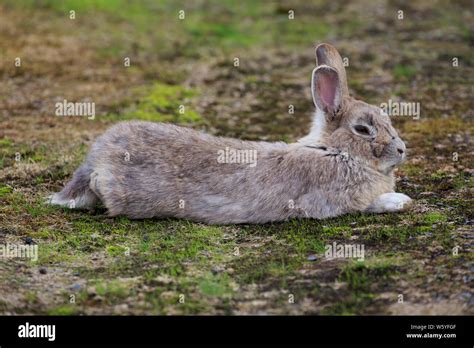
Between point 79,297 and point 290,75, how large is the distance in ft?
33.7

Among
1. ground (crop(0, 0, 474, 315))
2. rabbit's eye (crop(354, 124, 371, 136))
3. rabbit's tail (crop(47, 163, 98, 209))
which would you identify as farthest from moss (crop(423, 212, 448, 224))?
rabbit's tail (crop(47, 163, 98, 209))

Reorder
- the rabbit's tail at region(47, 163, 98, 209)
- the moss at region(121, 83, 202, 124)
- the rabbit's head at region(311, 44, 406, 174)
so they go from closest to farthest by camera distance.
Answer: the rabbit's head at region(311, 44, 406, 174) < the rabbit's tail at region(47, 163, 98, 209) < the moss at region(121, 83, 202, 124)

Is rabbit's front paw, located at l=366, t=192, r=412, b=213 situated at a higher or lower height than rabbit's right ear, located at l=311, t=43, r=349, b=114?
lower

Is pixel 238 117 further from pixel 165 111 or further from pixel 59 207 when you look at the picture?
pixel 59 207

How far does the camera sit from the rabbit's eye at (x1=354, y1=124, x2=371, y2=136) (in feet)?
31.1

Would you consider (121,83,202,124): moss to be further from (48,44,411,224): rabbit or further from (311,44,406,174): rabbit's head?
(311,44,406,174): rabbit's head

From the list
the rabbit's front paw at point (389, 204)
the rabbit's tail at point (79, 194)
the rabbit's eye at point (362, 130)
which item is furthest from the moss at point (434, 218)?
the rabbit's tail at point (79, 194)

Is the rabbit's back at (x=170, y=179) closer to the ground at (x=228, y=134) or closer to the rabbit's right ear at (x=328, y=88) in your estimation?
the ground at (x=228, y=134)

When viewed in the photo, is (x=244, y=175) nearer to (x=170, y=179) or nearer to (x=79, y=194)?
(x=170, y=179)

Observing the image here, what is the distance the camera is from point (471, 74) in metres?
16.1

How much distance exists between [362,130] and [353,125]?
0.41 ft

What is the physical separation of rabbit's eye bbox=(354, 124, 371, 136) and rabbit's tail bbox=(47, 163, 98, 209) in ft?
10.7

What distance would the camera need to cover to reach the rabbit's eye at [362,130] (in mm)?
9477
